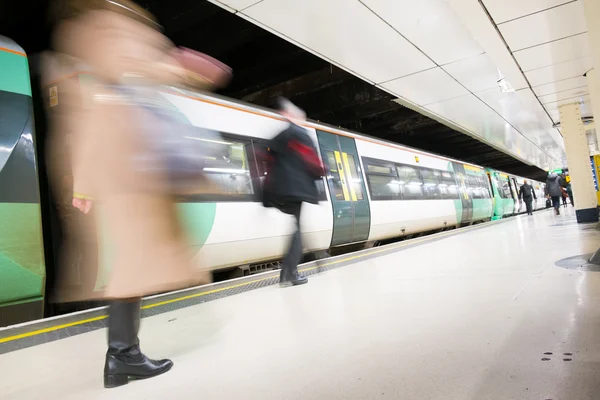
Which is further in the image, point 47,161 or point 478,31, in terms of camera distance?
point 478,31

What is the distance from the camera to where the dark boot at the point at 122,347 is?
1.66 m

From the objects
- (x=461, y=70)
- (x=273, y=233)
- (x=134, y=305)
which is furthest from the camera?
(x=461, y=70)

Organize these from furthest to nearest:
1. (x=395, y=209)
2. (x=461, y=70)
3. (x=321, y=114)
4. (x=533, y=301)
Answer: (x=321, y=114) → (x=395, y=209) → (x=461, y=70) → (x=533, y=301)

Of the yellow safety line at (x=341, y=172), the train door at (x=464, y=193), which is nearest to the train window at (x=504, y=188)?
the train door at (x=464, y=193)

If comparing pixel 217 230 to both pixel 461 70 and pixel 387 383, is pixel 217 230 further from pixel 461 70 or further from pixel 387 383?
pixel 461 70

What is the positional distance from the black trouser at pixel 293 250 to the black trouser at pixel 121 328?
202 centimetres

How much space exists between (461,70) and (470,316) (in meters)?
5.26

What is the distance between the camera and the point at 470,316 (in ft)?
7.09

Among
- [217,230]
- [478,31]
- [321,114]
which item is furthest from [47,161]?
[321,114]

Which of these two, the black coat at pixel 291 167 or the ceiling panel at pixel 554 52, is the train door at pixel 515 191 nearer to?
the ceiling panel at pixel 554 52

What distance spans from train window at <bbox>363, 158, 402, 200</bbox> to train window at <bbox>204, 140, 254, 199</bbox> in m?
3.30

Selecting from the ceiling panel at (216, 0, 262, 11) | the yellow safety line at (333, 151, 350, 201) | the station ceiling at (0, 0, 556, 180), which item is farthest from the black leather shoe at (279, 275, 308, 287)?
the station ceiling at (0, 0, 556, 180)

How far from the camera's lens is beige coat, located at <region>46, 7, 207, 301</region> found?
161 cm

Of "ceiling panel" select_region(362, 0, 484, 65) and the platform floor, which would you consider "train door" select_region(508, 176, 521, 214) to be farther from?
the platform floor
